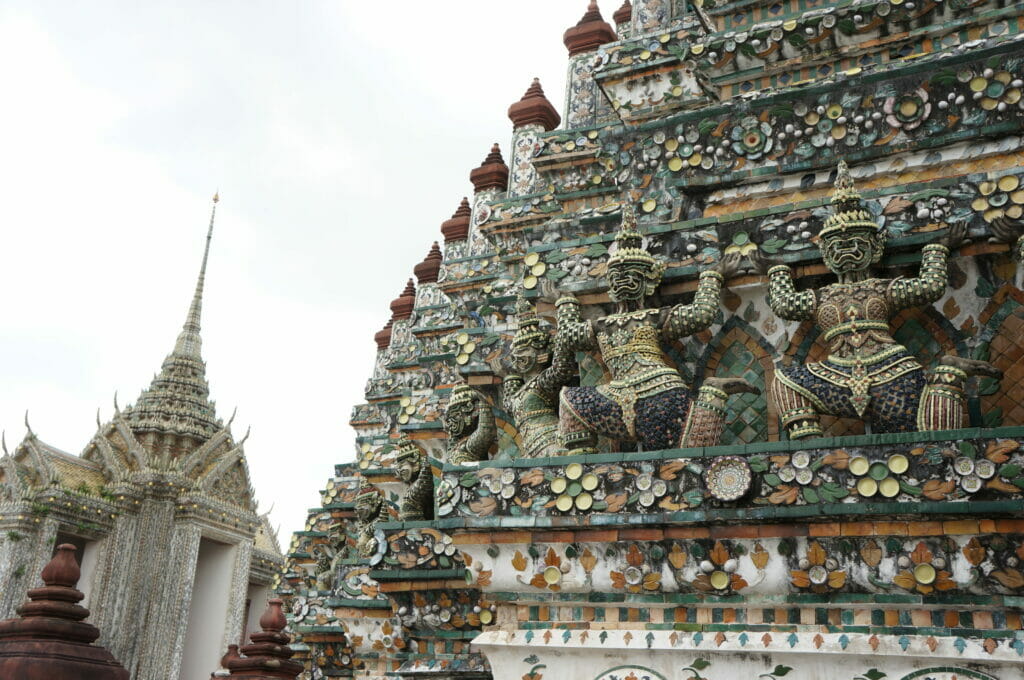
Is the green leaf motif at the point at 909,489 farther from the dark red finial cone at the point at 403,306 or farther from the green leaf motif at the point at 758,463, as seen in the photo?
the dark red finial cone at the point at 403,306

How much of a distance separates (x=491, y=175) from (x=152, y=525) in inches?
664

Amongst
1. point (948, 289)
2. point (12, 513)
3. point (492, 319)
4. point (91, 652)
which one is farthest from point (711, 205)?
point (12, 513)

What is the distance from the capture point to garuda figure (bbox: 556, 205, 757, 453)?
6492mm

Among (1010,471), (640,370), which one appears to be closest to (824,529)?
(1010,471)

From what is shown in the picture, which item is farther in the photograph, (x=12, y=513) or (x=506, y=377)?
(x=12, y=513)

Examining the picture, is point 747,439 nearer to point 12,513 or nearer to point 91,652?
point 91,652

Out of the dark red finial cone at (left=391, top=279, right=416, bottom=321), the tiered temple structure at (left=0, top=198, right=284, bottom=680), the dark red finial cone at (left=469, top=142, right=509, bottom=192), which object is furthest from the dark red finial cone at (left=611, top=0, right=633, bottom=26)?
the tiered temple structure at (left=0, top=198, right=284, bottom=680)

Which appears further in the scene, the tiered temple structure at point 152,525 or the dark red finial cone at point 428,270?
the tiered temple structure at point 152,525

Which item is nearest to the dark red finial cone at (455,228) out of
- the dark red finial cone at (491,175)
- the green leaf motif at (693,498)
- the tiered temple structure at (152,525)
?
the dark red finial cone at (491,175)

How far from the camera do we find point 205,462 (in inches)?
1151

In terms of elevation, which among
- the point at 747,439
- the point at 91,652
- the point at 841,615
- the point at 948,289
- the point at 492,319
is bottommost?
the point at 91,652

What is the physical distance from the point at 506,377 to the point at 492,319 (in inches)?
66.4

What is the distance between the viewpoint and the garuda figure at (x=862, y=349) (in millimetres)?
5852

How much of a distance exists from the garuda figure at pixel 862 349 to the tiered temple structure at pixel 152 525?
22.6 metres
